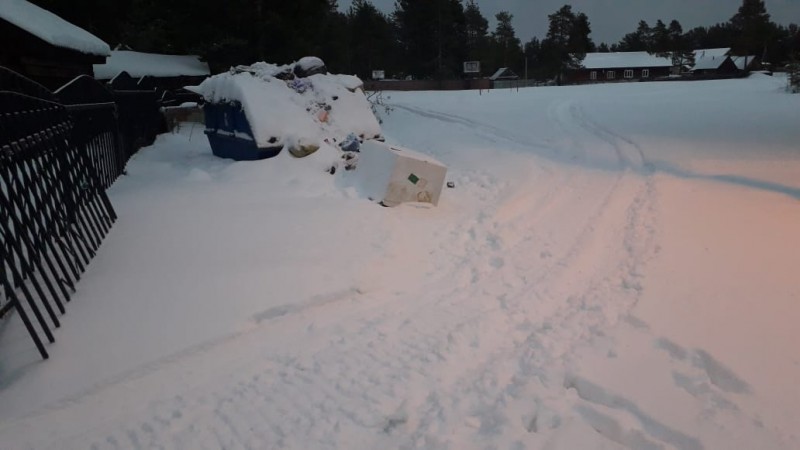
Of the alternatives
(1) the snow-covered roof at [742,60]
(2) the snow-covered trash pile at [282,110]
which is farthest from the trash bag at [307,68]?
(1) the snow-covered roof at [742,60]

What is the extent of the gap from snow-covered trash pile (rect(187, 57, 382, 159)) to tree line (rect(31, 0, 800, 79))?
11.4 meters

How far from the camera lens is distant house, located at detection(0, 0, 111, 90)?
897cm

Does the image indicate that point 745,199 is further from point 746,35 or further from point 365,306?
point 746,35

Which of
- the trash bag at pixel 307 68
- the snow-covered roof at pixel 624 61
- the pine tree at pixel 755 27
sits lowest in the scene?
the trash bag at pixel 307 68

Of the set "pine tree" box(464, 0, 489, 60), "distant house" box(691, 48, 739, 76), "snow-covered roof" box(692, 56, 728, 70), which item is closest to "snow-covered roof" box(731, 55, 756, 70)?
"distant house" box(691, 48, 739, 76)

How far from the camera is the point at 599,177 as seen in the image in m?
9.01

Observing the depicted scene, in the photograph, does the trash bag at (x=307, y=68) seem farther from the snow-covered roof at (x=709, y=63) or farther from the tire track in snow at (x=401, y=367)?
the snow-covered roof at (x=709, y=63)

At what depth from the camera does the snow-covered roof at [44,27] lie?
868 centimetres

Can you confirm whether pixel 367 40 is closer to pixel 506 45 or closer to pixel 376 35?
pixel 376 35

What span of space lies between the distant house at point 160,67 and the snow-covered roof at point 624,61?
58.9 metres

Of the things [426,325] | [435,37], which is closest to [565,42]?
[435,37]

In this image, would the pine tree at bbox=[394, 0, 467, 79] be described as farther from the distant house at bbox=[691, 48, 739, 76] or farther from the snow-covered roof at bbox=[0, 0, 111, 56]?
the snow-covered roof at bbox=[0, 0, 111, 56]

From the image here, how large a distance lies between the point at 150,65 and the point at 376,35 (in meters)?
39.7

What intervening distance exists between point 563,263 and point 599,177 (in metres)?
4.19
